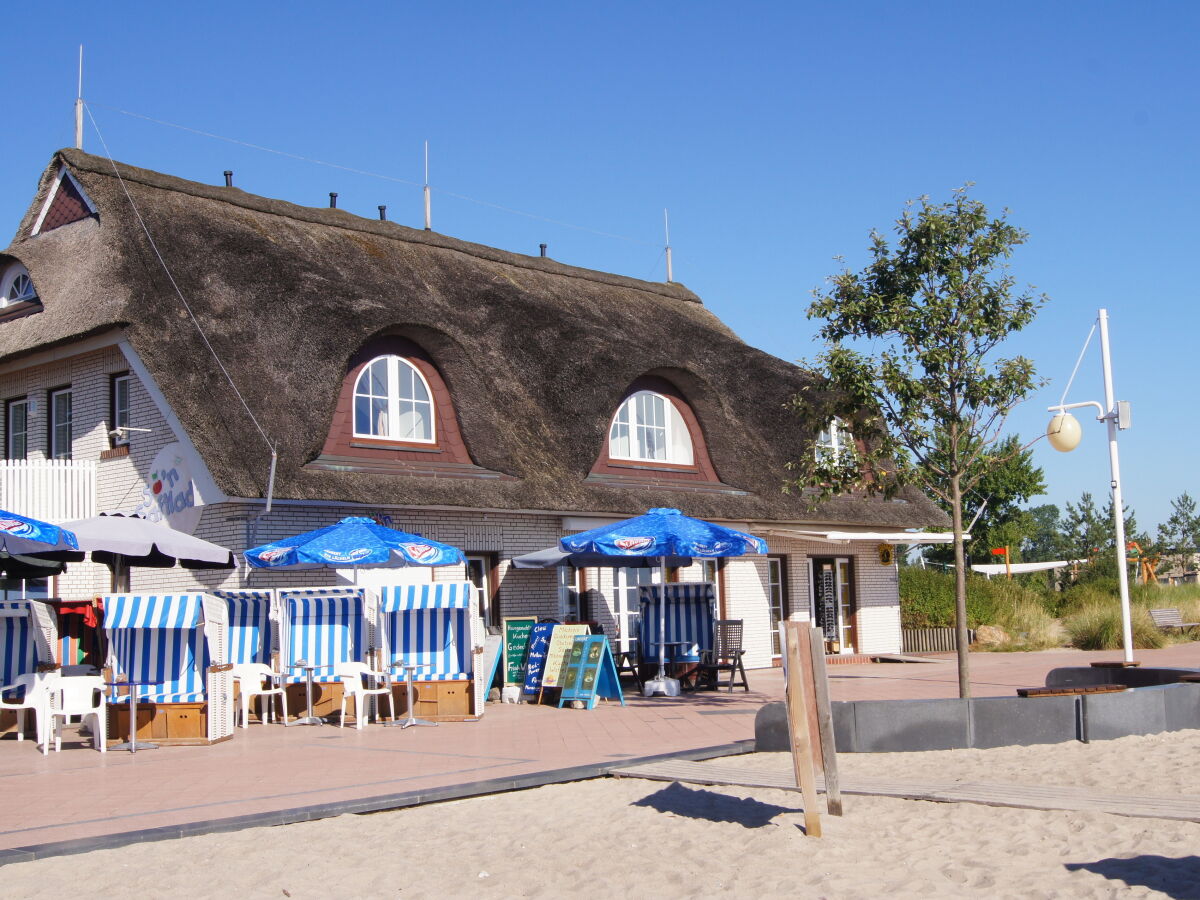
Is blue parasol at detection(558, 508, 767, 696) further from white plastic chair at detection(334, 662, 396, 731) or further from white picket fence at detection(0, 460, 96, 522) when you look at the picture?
white picket fence at detection(0, 460, 96, 522)

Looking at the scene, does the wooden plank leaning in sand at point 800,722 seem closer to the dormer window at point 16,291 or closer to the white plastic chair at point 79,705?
the white plastic chair at point 79,705

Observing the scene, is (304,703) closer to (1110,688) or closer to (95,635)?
(95,635)

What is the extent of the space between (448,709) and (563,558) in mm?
3098

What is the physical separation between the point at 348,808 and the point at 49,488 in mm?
10614

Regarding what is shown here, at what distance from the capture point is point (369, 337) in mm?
16203

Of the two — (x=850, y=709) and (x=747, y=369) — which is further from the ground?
(x=747, y=369)

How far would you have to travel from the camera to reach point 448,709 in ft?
43.8

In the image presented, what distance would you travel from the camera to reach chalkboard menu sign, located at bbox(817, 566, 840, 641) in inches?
899

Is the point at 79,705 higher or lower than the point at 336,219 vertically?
lower

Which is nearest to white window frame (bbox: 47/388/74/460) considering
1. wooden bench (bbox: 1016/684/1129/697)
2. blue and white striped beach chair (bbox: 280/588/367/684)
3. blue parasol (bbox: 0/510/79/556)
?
blue and white striped beach chair (bbox: 280/588/367/684)

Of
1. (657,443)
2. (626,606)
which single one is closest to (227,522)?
(626,606)

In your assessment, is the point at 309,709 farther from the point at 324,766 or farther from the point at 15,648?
the point at 324,766

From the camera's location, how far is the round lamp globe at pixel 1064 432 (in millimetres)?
12758

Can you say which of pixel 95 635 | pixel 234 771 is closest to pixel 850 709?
pixel 234 771
